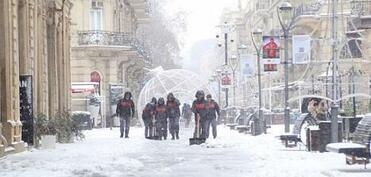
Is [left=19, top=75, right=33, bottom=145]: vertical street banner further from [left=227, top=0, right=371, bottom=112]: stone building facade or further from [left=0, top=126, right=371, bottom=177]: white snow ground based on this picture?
[left=227, top=0, right=371, bottom=112]: stone building facade

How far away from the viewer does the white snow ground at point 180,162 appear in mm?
15703

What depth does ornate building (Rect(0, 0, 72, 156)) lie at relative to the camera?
22.5m

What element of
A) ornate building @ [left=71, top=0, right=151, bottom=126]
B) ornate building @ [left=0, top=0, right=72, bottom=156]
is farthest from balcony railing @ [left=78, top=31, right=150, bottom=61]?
ornate building @ [left=0, top=0, right=72, bottom=156]

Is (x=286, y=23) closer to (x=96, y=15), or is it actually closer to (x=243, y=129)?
(x=243, y=129)

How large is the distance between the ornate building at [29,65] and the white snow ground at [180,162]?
0.92m

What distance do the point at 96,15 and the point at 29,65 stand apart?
86.6ft

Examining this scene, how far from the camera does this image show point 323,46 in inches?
2119

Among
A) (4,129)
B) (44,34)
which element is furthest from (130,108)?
(4,129)

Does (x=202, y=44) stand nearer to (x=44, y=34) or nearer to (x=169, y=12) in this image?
(x=169, y=12)

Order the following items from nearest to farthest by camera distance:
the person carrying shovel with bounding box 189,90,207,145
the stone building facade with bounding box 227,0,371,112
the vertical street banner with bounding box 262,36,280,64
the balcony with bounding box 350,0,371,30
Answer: the balcony with bounding box 350,0,371,30
the person carrying shovel with bounding box 189,90,207,145
the vertical street banner with bounding box 262,36,280,64
the stone building facade with bounding box 227,0,371,112

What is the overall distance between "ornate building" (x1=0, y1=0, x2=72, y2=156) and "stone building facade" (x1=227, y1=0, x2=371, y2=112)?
9.24m

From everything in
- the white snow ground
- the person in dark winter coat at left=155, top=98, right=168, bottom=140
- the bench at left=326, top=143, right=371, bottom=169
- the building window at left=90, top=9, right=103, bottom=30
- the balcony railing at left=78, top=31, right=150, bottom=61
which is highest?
the building window at left=90, top=9, right=103, bottom=30

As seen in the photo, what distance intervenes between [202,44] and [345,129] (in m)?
119

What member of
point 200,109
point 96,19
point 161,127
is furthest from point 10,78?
point 96,19
